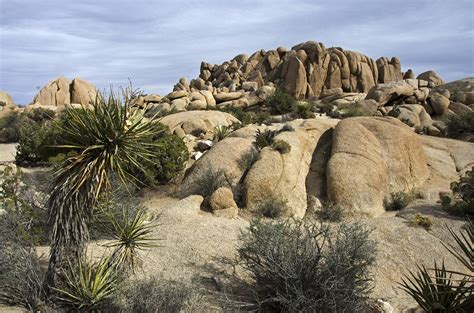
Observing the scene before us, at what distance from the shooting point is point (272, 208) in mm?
12742

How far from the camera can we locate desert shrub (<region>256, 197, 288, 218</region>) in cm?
1267

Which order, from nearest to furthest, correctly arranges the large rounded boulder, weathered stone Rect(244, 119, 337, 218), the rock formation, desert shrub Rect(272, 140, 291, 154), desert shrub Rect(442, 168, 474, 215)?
desert shrub Rect(442, 168, 474, 215)
weathered stone Rect(244, 119, 337, 218)
the large rounded boulder
desert shrub Rect(272, 140, 291, 154)
the rock formation

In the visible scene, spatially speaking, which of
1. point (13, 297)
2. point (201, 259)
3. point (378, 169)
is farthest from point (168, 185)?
point (13, 297)

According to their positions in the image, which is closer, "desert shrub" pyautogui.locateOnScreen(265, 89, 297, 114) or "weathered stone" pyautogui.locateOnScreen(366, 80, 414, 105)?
"desert shrub" pyautogui.locateOnScreen(265, 89, 297, 114)

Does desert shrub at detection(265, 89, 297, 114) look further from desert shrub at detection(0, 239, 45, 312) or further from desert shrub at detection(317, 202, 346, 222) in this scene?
desert shrub at detection(0, 239, 45, 312)

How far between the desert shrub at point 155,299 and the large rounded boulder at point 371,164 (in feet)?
23.6

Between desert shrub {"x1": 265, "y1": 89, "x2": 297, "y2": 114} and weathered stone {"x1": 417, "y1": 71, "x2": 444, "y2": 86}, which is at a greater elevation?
weathered stone {"x1": 417, "y1": 71, "x2": 444, "y2": 86}

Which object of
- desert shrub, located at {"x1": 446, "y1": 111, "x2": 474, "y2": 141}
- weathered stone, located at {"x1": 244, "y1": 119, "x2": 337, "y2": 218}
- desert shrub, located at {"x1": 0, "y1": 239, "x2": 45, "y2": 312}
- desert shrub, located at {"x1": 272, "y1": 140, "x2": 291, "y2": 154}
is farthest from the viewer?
desert shrub, located at {"x1": 446, "y1": 111, "x2": 474, "y2": 141}

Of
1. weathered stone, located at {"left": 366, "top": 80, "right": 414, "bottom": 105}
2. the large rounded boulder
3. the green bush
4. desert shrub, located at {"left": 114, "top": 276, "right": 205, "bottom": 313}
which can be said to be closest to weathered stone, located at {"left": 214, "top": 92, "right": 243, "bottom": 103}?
weathered stone, located at {"left": 366, "top": 80, "right": 414, "bottom": 105}

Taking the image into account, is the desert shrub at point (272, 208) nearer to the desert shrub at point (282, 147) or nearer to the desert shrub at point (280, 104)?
the desert shrub at point (282, 147)

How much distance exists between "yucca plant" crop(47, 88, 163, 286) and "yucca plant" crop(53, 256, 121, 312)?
30 cm

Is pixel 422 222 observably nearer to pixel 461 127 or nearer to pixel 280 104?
pixel 461 127

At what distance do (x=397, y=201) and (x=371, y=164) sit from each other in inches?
60.7

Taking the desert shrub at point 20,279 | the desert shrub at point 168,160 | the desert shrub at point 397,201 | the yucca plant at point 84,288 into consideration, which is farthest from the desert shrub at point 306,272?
the desert shrub at point 168,160
